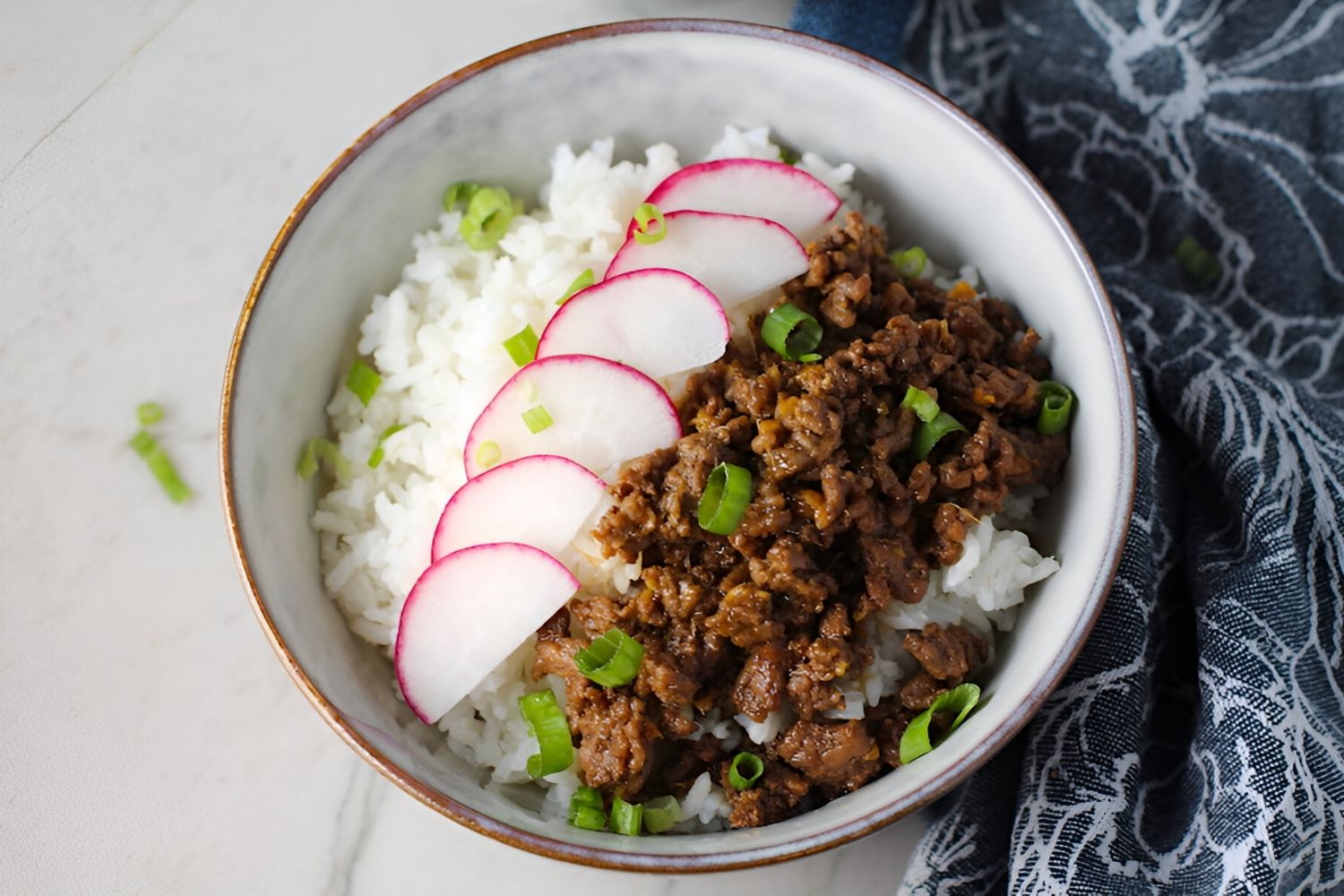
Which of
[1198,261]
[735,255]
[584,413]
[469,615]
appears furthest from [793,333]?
[1198,261]

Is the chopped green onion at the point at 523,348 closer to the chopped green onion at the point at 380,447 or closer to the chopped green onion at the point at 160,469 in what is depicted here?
the chopped green onion at the point at 380,447

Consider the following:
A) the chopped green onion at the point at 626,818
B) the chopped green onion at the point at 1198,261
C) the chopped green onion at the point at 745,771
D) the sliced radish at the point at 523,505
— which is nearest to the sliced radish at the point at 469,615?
the sliced radish at the point at 523,505

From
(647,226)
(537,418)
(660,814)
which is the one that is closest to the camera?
(660,814)

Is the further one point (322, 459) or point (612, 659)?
point (322, 459)

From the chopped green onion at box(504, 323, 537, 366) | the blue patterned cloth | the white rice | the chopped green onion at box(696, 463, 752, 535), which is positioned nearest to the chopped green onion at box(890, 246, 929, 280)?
the white rice

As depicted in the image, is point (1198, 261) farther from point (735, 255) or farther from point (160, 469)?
point (160, 469)

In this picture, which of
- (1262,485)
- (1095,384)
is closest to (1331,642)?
(1262,485)

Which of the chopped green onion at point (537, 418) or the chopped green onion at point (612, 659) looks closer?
the chopped green onion at point (612, 659)
